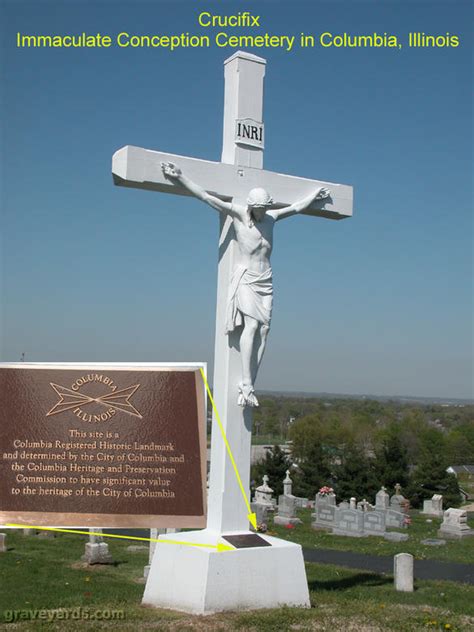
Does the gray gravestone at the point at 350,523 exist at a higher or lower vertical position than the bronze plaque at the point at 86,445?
lower

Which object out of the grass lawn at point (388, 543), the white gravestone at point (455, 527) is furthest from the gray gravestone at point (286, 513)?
the white gravestone at point (455, 527)

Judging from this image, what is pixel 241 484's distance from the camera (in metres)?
7.04

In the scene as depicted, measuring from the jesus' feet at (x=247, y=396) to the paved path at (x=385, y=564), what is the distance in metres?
6.60

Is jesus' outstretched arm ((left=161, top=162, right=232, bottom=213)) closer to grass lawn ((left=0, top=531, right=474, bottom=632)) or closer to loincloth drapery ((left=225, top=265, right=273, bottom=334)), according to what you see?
loincloth drapery ((left=225, top=265, right=273, bottom=334))

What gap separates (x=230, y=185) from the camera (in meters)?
7.25

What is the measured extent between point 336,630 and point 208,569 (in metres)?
1.19

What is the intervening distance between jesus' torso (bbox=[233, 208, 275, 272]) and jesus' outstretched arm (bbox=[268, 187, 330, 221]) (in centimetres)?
20

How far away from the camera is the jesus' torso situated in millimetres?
7090

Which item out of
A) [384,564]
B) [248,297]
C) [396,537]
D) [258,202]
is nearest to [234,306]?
[248,297]

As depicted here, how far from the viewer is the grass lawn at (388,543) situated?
50.0 feet

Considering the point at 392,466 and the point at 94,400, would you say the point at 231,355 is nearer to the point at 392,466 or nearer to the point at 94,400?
the point at 94,400

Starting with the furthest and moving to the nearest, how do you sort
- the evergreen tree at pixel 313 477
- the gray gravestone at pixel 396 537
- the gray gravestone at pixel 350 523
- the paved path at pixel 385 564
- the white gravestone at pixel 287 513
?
the evergreen tree at pixel 313 477 → the white gravestone at pixel 287 513 → the gray gravestone at pixel 350 523 → the gray gravestone at pixel 396 537 → the paved path at pixel 385 564

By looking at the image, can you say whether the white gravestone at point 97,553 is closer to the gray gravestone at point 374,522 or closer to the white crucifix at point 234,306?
the white crucifix at point 234,306

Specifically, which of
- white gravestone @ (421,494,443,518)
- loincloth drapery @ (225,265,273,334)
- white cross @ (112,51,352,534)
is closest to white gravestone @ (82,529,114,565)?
white cross @ (112,51,352,534)
